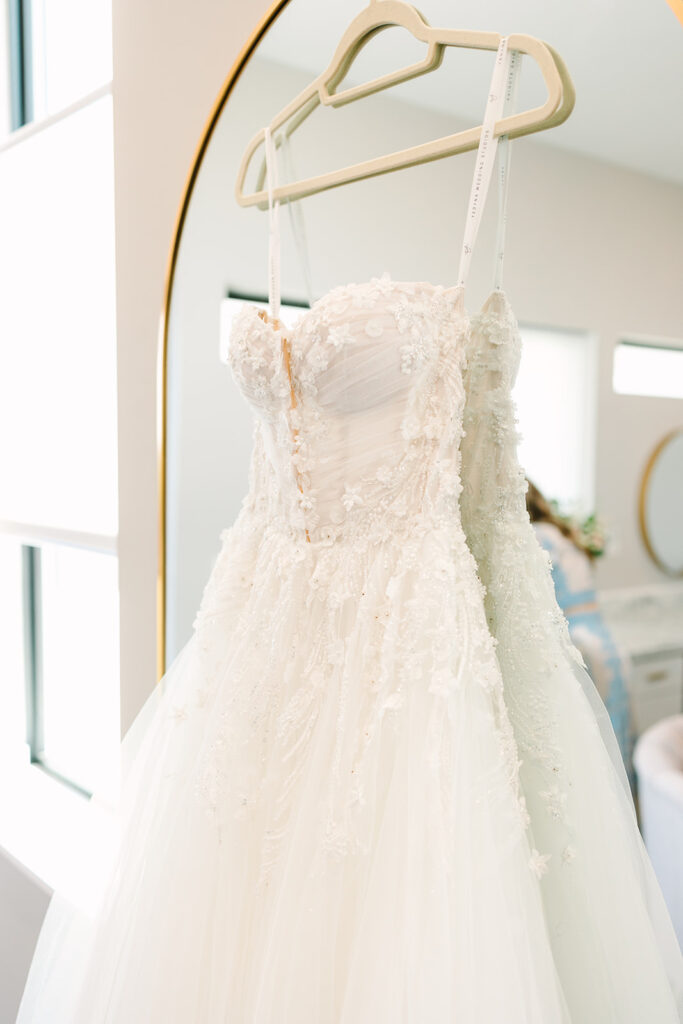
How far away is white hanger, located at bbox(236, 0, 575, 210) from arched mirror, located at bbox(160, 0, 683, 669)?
0.5 inches

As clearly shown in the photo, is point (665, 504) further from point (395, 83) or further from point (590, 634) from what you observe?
point (395, 83)

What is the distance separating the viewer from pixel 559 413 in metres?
0.67

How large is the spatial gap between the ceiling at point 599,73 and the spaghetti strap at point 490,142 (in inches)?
0.5

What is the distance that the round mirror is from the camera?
598mm

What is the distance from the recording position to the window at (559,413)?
656mm

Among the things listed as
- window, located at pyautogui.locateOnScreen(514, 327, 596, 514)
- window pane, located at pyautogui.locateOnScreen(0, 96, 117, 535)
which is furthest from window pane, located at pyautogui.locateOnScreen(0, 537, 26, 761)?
window, located at pyautogui.locateOnScreen(514, 327, 596, 514)

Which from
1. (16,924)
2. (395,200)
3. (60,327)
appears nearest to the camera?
(395,200)

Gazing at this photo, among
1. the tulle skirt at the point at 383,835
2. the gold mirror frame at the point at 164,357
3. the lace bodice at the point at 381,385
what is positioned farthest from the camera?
the gold mirror frame at the point at 164,357

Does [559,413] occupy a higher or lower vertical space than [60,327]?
lower

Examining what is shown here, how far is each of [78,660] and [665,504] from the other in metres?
1.56

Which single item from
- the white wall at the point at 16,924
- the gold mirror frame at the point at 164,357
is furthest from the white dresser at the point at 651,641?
the white wall at the point at 16,924

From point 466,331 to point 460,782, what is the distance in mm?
375
